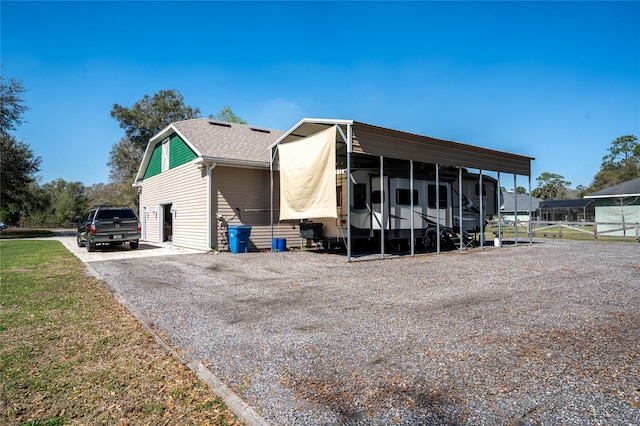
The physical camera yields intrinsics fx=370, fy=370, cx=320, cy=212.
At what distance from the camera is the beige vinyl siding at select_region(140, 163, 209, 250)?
15.1 m

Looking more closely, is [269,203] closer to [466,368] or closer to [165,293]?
[165,293]

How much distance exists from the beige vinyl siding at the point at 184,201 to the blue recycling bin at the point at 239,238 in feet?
3.88

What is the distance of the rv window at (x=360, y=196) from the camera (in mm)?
13086

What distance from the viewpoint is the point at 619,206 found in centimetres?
2653

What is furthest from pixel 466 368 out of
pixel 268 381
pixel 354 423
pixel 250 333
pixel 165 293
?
pixel 165 293

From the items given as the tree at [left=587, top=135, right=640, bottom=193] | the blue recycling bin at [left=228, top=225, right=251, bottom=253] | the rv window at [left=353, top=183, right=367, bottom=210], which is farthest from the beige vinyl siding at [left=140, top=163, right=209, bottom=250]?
the tree at [left=587, top=135, right=640, bottom=193]

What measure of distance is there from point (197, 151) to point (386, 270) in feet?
29.7

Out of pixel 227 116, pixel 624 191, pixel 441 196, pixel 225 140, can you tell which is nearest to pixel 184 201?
pixel 225 140

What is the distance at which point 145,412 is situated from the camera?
2.79 meters

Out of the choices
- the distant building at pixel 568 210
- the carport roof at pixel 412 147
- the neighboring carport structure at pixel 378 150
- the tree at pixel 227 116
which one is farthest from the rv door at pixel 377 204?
the distant building at pixel 568 210

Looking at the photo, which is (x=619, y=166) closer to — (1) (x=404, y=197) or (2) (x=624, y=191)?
(2) (x=624, y=191)

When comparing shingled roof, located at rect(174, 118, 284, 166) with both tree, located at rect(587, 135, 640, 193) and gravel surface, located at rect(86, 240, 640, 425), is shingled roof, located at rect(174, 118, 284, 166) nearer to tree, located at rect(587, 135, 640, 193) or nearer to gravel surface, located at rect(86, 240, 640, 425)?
gravel surface, located at rect(86, 240, 640, 425)

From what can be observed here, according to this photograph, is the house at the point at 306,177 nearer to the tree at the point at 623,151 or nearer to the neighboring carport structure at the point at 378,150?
the neighboring carport structure at the point at 378,150

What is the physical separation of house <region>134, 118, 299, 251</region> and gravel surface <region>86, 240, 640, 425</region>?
19.5 feet
